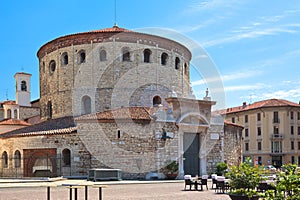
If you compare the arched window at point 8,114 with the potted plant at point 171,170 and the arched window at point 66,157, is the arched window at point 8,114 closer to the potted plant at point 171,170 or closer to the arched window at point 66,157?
the arched window at point 66,157

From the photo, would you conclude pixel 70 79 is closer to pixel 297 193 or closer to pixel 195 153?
pixel 195 153

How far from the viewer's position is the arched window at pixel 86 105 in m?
32.9

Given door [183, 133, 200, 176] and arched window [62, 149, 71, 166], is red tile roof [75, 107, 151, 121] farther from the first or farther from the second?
door [183, 133, 200, 176]

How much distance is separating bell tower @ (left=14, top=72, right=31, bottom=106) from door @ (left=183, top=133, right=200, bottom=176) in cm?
2292

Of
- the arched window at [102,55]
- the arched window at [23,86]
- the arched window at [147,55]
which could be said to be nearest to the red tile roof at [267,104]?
the arched window at [147,55]

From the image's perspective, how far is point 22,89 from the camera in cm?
4488

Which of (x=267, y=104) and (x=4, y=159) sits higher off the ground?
(x=267, y=104)

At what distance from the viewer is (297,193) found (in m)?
7.66

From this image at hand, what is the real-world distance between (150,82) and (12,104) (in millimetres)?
18164

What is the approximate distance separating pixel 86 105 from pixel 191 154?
987 cm

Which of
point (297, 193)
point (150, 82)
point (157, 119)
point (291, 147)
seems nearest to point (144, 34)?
point (150, 82)

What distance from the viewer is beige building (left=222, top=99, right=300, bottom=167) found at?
185 feet

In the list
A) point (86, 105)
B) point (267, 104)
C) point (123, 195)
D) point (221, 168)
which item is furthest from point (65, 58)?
point (267, 104)

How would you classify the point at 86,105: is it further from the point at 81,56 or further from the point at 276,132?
the point at 276,132
